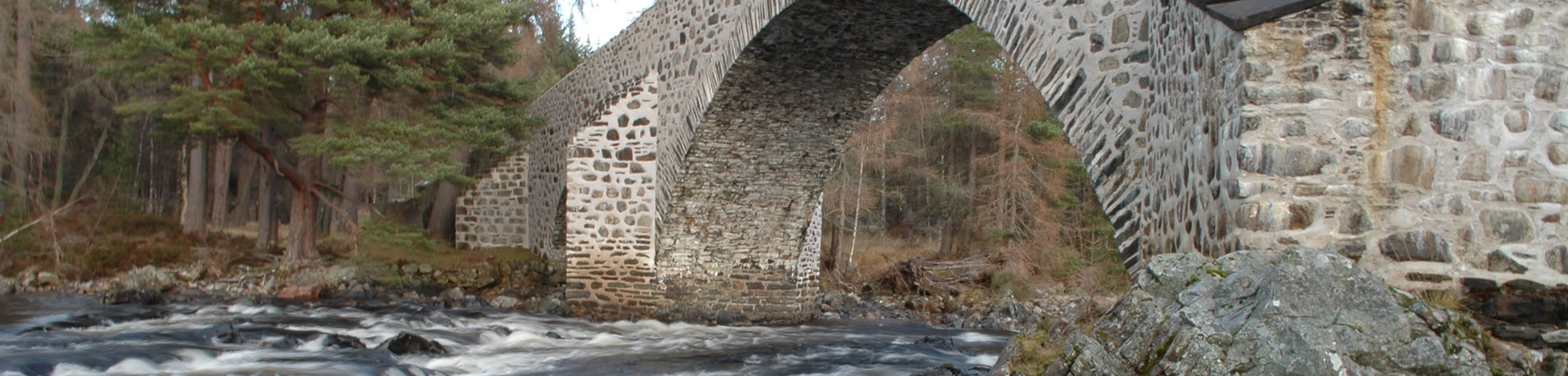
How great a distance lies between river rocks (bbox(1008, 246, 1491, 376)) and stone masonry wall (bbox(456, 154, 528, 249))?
13.7 meters

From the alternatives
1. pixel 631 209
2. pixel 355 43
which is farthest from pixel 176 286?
pixel 631 209

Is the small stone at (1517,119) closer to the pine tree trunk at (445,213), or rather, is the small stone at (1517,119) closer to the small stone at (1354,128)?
the small stone at (1354,128)

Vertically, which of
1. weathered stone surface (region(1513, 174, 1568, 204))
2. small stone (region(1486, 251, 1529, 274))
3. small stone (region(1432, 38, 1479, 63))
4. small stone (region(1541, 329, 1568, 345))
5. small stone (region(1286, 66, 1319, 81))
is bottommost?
small stone (region(1541, 329, 1568, 345))

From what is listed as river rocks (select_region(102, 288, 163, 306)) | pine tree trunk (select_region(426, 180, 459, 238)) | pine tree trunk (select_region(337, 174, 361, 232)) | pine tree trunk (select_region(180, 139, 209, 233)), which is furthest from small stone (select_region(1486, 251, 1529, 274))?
pine tree trunk (select_region(180, 139, 209, 233))

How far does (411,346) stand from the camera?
8.66m

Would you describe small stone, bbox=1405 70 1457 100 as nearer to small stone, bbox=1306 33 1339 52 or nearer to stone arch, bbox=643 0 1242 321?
small stone, bbox=1306 33 1339 52

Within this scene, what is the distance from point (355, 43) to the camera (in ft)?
39.6

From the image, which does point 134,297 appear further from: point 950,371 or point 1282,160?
point 1282,160

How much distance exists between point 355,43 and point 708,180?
4554mm

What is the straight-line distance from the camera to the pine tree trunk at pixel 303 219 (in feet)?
45.2

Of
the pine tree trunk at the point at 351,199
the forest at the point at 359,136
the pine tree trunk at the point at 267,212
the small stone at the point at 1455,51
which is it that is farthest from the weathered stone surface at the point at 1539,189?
the pine tree trunk at the point at 267,212

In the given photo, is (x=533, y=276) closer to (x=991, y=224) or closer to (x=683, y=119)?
(x=683, y=119)

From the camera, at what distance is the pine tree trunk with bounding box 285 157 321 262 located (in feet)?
45.2

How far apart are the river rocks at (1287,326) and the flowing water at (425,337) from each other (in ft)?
15.0
